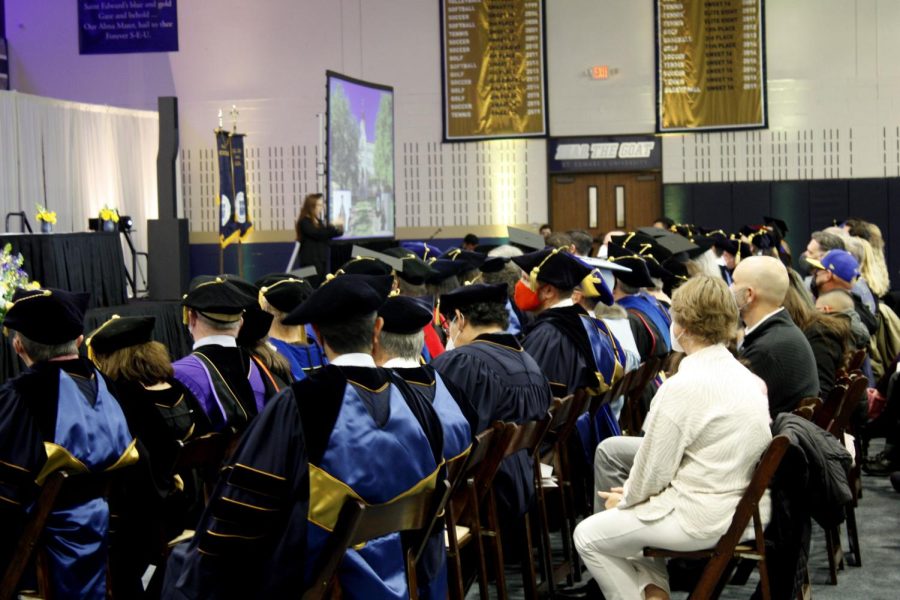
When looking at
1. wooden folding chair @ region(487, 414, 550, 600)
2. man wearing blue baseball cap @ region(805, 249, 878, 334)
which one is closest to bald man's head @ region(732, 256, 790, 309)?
wooden folding chair @ region(487, 414, 550, 600)

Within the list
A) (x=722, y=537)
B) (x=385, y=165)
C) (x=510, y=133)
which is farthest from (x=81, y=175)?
(x=722, y=537)

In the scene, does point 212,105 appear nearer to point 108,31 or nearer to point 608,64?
point 108,31

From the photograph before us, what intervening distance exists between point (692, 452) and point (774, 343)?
4.26 feet

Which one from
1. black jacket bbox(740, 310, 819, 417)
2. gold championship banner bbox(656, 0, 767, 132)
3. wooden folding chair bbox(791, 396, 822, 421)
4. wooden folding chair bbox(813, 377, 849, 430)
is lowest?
wooden folding chair bbox(813, 377, 849, 430)

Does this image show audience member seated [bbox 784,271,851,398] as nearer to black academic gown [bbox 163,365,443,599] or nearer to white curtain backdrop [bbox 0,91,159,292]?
black academic gown [bbox 163,365,443,599]

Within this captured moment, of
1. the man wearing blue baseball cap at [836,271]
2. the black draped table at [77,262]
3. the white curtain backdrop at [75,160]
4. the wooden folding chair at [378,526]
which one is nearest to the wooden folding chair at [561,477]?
the wooden folding chair at [378,526]

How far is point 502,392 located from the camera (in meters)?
4.62

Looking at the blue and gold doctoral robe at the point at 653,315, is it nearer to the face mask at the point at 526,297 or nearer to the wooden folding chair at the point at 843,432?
the face mask at the point at 526,297

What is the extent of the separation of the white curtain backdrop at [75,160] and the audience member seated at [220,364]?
1043cm

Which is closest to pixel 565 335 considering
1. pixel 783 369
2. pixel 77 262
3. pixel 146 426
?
pixel 783 369

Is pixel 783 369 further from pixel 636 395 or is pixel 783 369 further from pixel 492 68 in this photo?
pixel 492 68

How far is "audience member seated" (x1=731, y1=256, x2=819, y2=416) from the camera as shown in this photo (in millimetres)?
4879

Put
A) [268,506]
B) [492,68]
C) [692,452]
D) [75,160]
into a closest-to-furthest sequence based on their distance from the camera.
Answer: [268,506] → [692,452] → [75,160] → [492,68]

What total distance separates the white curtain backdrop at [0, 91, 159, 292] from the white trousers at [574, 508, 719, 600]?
1178 cm
